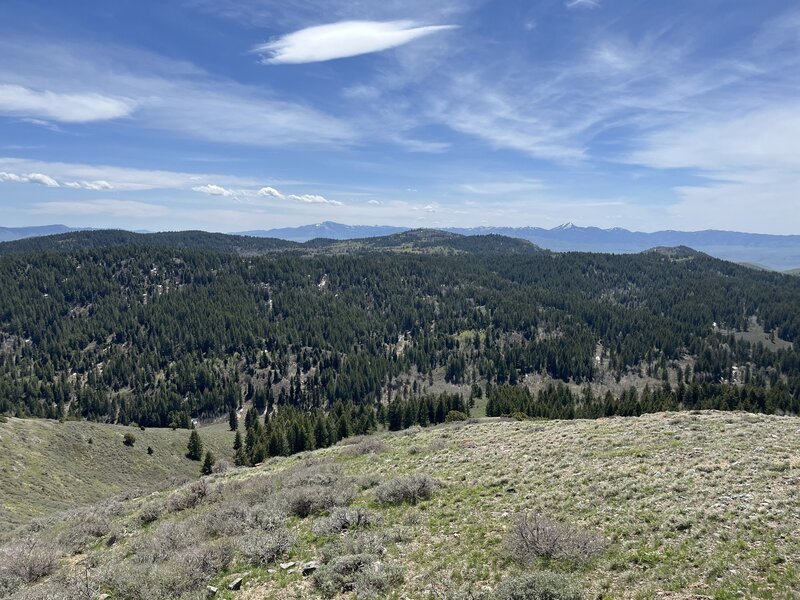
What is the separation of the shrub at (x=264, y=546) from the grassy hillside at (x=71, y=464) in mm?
30320

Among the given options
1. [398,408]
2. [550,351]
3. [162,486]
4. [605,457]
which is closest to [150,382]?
[398,408]

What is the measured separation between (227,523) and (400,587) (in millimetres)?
10879

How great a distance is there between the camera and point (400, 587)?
14391 millimetres

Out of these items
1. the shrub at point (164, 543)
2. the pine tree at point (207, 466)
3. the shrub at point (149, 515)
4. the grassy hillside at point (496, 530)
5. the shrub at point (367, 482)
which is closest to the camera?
the grassy hillside at point (496, 530)

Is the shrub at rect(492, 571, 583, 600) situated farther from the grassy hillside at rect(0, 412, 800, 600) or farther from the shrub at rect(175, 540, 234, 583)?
the shrub at rect(175, 540, 234, 583)

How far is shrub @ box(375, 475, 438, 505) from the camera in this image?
22.5 meters

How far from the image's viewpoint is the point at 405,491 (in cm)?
2275

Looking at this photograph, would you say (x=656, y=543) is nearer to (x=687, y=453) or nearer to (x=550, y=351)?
(x=687, y=453)

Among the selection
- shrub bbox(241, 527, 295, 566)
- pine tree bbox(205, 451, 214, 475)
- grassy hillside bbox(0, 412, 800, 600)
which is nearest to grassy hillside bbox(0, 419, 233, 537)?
pine tree bbox(205, 451, 214, 475)

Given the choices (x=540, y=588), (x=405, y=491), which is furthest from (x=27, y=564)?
(x=540, y=588)

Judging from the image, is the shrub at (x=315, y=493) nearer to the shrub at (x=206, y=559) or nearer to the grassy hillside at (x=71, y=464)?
the shrub at (x=206, y=559)

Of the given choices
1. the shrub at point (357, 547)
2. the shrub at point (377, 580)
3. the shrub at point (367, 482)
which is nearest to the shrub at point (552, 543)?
the shrub at point (377, 580)

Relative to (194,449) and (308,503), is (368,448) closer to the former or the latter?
(308,503)

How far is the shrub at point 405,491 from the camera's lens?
22475 mm
